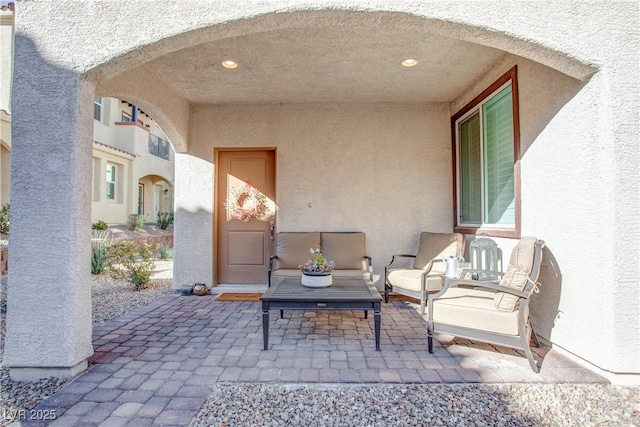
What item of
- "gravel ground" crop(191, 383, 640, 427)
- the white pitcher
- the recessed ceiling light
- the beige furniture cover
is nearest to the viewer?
"gravel ground" crop(191, 383, 640, 427)

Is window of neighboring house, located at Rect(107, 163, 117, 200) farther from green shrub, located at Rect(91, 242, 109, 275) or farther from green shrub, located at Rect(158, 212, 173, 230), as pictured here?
green shrub, located at Rect(91, 242, 109, 275)

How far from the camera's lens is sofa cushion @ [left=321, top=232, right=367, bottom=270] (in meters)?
4.96

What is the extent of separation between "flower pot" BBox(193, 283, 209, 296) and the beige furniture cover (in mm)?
1200

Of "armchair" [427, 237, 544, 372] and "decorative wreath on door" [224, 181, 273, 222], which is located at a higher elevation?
"decorative wreath on door" [224, 181, 273, 222]

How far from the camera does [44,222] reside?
2.53m

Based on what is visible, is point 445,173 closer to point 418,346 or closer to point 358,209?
point 358,209

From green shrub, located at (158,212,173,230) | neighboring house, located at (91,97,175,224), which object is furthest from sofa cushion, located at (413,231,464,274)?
green shrub, located at (158,212,173,230)

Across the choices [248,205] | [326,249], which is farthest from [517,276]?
[248,205]

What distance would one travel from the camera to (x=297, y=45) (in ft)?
12.0

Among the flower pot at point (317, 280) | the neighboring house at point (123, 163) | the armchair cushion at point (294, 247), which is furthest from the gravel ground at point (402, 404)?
the neighboring house at point (123, 163)

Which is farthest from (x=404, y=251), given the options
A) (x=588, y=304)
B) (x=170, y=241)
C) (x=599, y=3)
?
(x=170, y=241)

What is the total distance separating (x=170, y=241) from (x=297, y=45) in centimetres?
1008

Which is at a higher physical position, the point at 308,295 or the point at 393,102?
the point at 393,102

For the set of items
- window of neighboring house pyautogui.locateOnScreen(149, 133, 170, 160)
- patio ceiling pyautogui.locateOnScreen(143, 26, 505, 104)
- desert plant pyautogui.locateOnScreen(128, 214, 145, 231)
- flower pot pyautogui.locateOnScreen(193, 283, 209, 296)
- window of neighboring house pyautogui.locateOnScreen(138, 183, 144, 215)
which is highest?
window of neighboring house pyautogui.locateOnScreen(149, 133, 170, 160)
